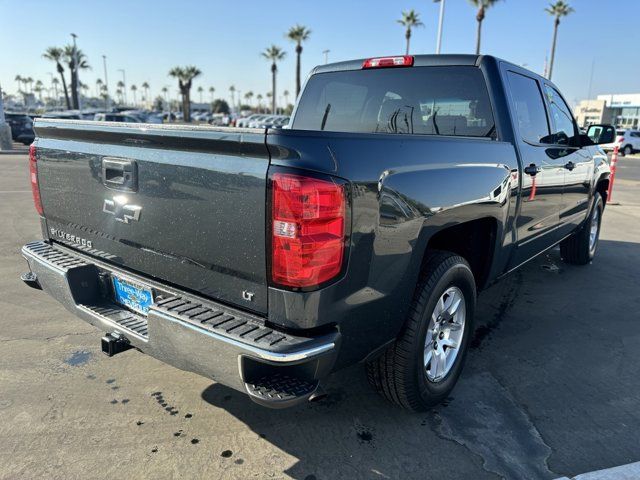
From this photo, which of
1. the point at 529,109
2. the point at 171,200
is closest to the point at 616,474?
the point at 171,200

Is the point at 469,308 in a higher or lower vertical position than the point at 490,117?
lower

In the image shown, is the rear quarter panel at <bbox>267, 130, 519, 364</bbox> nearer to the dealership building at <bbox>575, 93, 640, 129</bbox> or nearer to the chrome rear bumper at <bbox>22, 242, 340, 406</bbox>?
the chrome rear bumper at <bbox>22, 242, 340, 406</bbox>

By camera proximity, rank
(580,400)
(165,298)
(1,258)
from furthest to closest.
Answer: (1,258) < (580,400) < (165,298)

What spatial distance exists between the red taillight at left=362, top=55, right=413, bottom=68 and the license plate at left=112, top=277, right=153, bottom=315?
2513 millimetres

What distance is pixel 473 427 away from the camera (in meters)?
2.79

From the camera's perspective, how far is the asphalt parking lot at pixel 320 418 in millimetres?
2445

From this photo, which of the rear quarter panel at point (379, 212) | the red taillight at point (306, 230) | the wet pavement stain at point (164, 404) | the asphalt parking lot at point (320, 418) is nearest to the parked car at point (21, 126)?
the asphalt parking lot at point (320, 418)

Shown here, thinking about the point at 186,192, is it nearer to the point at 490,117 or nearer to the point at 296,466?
the point at 296,466

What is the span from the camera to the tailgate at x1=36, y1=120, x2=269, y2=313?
204cm

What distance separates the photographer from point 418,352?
262 centimetres

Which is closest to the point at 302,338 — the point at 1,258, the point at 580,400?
the point at 580,400

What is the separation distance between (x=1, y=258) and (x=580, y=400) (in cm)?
584

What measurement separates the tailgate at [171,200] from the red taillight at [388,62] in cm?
216

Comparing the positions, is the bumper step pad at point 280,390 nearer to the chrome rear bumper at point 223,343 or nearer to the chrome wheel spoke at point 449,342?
the chrome rear bumper at point 223,343
